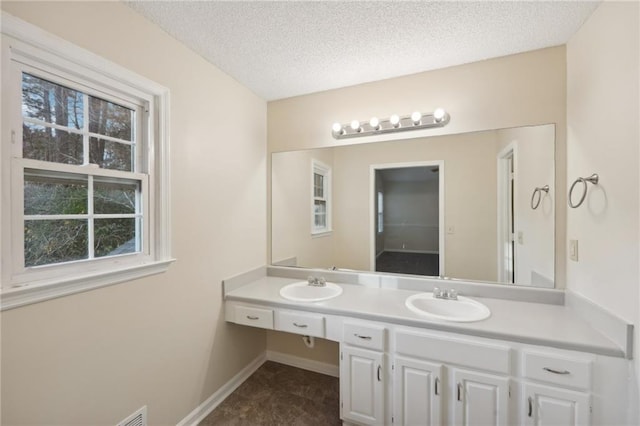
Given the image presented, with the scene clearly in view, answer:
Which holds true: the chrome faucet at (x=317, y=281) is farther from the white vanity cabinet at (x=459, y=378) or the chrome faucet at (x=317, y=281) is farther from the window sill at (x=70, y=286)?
the window sill at (x=70, y=286)

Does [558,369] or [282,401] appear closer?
[558,369]

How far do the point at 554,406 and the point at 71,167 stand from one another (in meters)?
2.43

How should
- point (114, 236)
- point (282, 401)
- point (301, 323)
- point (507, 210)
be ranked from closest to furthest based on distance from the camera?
point (114, 236) → point (301, 323) → point (507, 210) → point (282, 401)

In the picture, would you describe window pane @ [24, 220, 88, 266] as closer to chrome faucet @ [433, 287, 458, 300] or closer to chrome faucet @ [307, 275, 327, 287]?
chrome faucet @ [307, 275, 327, 287]

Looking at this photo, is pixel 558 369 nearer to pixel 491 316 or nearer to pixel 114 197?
pixel 491 316

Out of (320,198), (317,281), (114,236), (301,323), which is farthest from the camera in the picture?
(320,198)

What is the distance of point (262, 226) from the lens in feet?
8.16

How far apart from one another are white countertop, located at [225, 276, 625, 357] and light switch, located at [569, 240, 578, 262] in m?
0.31

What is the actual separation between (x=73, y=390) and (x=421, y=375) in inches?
Result: 65.1

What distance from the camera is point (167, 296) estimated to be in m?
1.60

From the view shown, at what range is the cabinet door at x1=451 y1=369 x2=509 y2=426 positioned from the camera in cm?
134

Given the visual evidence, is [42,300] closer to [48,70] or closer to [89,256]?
[89,256]

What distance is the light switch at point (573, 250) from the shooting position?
5.18 feet

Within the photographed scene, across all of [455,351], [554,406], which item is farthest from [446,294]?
[554,406]
